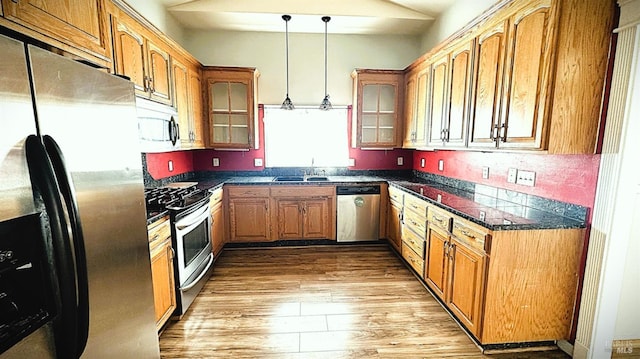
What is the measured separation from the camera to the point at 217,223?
10.9 feet

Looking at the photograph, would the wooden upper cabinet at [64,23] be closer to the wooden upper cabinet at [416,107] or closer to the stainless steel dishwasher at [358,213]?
the stainless steel dishwasher at [358,213]

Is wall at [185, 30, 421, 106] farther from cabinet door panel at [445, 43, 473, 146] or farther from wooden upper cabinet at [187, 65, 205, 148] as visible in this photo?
cabinet door panel at [445, 43, 473, 146]

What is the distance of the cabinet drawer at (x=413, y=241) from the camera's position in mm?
2707

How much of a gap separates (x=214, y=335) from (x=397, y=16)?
375cm

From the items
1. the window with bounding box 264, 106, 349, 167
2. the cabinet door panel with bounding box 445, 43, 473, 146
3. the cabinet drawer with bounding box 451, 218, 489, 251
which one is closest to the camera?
the cabinet drawer with bounding box 451, 218, 489, 251

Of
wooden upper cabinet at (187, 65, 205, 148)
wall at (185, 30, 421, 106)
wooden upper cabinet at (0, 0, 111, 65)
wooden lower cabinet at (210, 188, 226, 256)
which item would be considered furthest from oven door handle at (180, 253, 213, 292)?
wall at (185, 30, 421, 106)

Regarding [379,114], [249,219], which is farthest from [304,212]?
[379,114]

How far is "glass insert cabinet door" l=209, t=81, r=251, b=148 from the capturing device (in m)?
3.60

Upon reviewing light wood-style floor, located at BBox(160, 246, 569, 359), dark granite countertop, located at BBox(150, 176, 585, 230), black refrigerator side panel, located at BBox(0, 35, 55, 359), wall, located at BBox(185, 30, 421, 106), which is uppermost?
wall, located at BBox(185, 30, 421, 106)

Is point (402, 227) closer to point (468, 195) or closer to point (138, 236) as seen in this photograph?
point (468, 195)

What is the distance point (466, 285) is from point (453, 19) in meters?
2.79

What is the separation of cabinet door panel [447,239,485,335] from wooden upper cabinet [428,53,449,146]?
1249 millimetres

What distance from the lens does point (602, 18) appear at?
1.54 metres

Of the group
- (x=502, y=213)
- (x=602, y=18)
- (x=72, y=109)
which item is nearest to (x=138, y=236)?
(x=72, y=109)
